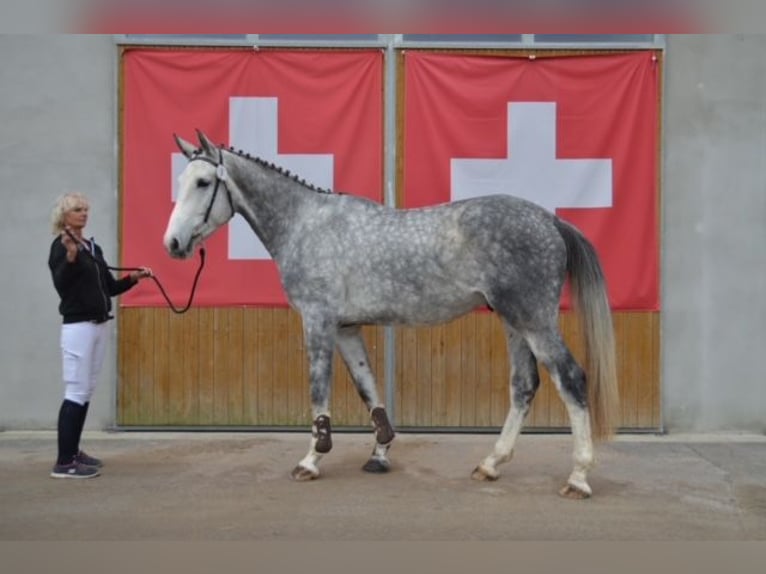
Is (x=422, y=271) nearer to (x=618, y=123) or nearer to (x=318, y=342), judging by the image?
(x=318, y=342)

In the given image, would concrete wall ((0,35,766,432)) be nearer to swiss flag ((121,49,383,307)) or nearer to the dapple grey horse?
swiss flag ((121,49,383,307))

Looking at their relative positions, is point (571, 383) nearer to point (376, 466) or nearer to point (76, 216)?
point (376, 466)

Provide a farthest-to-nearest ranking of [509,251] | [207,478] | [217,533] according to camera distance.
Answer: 1. [207,478]
2. [509,251]
3. [217,533]

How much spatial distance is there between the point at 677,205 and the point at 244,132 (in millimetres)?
3538

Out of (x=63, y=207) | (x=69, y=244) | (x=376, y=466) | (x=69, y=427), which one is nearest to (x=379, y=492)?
(x=376, y=466)

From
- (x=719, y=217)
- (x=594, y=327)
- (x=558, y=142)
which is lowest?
(x=594, y=327)

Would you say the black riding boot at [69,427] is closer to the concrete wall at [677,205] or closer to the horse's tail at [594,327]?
the concrete wall at [677,205]

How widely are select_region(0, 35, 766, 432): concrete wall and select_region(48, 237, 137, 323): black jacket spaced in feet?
4.92

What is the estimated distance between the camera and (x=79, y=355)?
519cm

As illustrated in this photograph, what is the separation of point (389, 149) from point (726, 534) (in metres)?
3.80

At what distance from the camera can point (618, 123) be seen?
21.8ft

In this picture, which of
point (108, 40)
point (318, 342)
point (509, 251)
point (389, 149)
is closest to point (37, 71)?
point (108, 40)

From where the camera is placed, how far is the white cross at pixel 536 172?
6.62m

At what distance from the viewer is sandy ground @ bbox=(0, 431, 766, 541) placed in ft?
13.9
